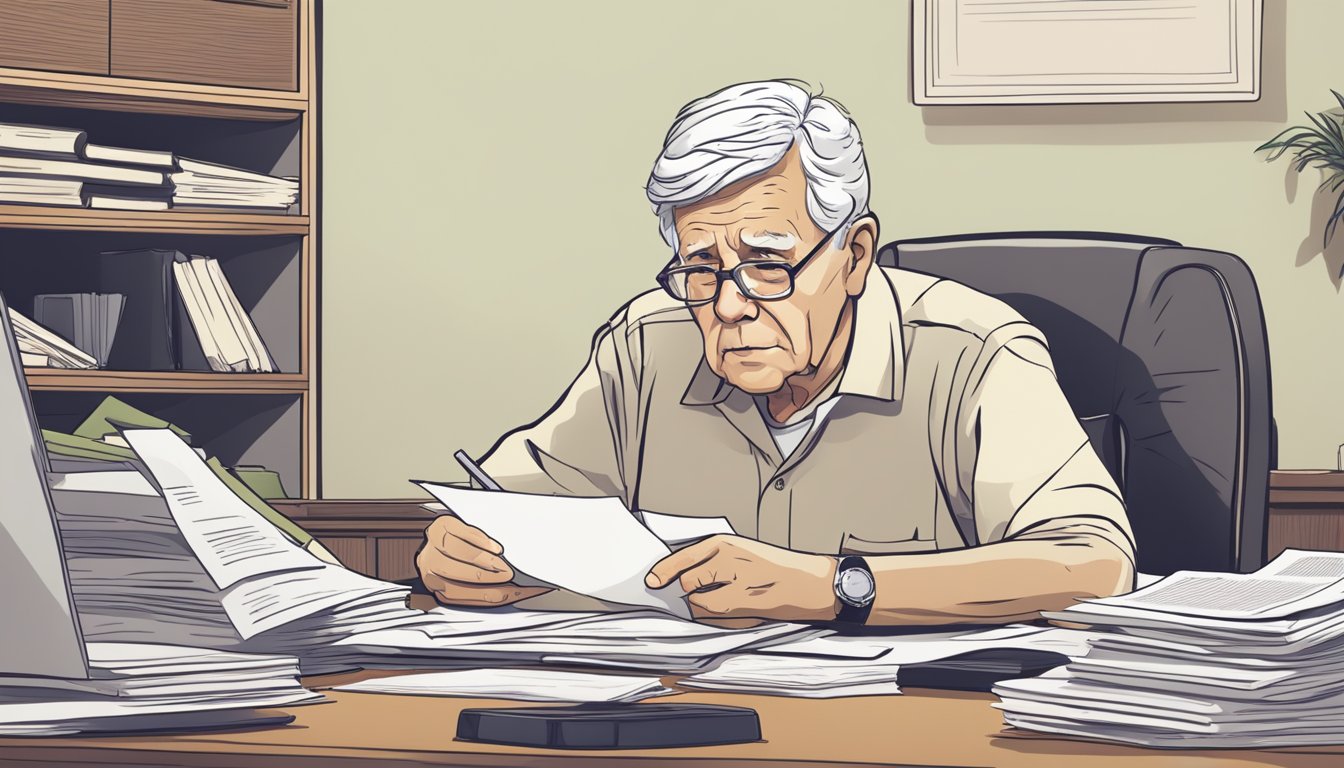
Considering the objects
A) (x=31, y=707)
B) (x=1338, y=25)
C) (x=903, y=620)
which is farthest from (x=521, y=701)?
(x=1338, y=25)

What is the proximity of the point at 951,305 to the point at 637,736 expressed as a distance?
107 cm

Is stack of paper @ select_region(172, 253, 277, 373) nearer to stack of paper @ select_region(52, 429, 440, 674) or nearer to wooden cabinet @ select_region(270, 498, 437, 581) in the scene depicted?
wooden cabinet @ select_region(270, 498, 437, 581)

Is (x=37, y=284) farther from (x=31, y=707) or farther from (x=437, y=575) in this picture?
(x=31, y=707)

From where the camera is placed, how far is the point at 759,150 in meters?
1.49

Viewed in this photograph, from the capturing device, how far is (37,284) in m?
2.61

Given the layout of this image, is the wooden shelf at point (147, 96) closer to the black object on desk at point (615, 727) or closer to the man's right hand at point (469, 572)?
the man's right hand at point (469, 572)

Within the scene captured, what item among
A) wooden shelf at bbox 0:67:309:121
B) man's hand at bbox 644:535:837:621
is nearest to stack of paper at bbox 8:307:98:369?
wooden shelf at bbox 0:67:309:121

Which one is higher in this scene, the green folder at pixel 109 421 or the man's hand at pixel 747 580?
the green folder at pixel 109 421

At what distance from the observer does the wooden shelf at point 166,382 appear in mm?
2439

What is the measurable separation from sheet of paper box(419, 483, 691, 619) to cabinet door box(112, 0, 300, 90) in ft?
5.62

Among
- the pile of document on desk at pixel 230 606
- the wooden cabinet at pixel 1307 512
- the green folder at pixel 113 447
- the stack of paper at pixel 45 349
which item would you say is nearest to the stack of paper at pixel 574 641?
the pile of document on desk at pixel 230 606

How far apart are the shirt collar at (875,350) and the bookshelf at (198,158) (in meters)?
1.29

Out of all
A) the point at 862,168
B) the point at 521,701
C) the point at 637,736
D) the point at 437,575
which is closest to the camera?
the point at 637,736

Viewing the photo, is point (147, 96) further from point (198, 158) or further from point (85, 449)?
point (85, 449)
